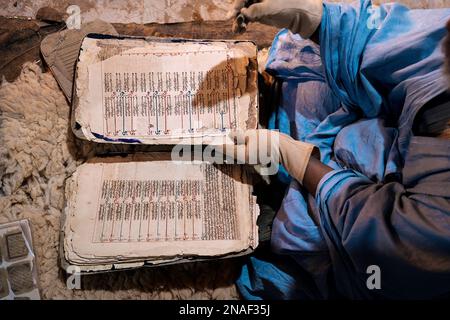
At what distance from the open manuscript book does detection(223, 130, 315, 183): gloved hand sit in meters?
0.06

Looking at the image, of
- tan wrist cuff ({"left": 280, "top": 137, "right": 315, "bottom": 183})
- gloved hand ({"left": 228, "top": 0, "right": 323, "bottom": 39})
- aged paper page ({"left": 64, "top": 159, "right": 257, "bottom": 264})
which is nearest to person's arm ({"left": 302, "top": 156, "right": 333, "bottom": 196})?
tan wrist cuff ({"left": 280, "top": 137, "right": 315, "bottom": 183})

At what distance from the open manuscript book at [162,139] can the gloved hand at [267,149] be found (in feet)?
0.20

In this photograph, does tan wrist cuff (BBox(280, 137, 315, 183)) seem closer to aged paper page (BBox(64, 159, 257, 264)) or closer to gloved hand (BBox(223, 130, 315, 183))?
gloved hand (BBox(223, 130, 315, 183))

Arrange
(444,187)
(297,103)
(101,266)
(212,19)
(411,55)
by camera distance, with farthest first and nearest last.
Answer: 1. (212,19)
2. (297,103)
3. (101,266)
4. (411,55)
5. (444,187)

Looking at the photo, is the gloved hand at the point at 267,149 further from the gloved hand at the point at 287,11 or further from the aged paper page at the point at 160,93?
the gloved hand at the point at 287,11

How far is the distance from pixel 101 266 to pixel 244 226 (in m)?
0.36

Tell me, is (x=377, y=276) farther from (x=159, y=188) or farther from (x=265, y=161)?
(x=159, y=188)

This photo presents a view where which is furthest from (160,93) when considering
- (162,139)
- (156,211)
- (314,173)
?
(314,173)

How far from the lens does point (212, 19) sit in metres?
1.35

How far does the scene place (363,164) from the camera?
0.86m

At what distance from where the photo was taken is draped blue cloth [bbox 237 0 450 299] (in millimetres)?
667

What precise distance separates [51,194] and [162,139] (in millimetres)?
329

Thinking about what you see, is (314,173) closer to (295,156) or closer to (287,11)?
(295,156)
